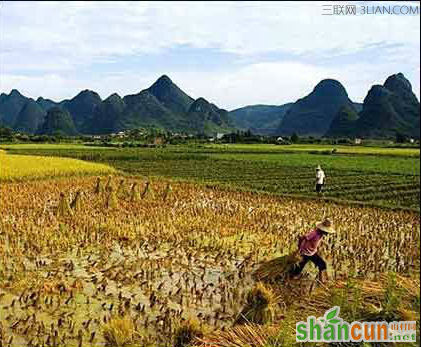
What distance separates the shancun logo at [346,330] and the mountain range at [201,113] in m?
62.7

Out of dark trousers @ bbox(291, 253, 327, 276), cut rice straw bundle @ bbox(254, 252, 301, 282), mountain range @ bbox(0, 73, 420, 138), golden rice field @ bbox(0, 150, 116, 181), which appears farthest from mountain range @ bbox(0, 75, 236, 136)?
dark trousers @ bbox(291, 253, 327, 276)

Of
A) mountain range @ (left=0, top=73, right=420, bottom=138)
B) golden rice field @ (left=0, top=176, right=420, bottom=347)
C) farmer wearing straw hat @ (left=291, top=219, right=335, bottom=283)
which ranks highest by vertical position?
mountain range @ (left=0, top=73, right=420, bottom=138)

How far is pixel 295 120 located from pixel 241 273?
11606 centimetres

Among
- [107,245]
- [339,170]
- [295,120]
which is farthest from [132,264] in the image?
[295,120]

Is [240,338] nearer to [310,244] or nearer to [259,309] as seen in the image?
[259,309]

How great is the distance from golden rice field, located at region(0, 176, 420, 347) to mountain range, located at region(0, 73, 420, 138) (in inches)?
2264

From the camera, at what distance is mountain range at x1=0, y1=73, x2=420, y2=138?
7138cm

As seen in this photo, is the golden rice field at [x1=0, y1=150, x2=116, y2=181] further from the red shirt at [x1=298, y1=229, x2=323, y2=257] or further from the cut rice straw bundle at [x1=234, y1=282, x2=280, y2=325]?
the cut rice straw bundle at [x1=234, y1=282, x2=280, y2=325]

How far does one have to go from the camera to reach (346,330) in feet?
8.59

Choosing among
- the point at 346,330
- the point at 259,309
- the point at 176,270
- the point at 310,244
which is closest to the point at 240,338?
the point at 259,309

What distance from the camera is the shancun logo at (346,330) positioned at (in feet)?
7.72

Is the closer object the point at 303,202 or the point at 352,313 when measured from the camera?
the point at 352,313

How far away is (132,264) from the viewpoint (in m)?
5.36

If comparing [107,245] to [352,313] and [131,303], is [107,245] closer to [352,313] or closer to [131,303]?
[131,303]
